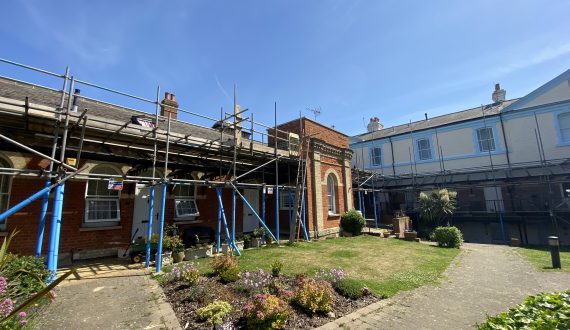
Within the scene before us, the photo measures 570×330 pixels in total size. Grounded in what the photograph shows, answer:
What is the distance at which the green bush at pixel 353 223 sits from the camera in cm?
1615

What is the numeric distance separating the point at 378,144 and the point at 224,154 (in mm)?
21657

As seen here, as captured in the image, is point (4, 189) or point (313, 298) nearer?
point (313, 298)

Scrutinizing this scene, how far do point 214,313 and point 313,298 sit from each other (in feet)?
6.49

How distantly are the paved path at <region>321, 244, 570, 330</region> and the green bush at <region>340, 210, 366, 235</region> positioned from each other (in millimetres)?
6535

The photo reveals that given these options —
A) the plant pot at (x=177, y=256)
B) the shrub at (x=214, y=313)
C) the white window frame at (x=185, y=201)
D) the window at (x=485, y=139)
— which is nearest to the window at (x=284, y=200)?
the white window frame at (x=185, y=201)

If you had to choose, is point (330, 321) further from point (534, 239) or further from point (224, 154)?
point (534, 239)

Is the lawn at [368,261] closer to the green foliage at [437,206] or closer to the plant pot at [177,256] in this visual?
the plant pot at [177,256]

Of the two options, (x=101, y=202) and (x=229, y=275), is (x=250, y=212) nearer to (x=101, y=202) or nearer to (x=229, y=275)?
(x=101, y=202)

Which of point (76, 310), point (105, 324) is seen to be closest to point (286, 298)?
point (105, 324)

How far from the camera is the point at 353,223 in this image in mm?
16156

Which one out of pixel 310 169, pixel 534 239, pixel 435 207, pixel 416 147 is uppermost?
pixel 416 147

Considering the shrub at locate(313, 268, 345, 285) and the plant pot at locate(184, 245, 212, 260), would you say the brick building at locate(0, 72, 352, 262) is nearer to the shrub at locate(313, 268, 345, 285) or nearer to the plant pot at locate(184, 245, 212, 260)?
the plant pot at locate(184, 245, 212, 260)

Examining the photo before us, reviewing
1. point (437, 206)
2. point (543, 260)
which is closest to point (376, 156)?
point (437, 206)

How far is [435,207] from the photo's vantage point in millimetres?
18172
